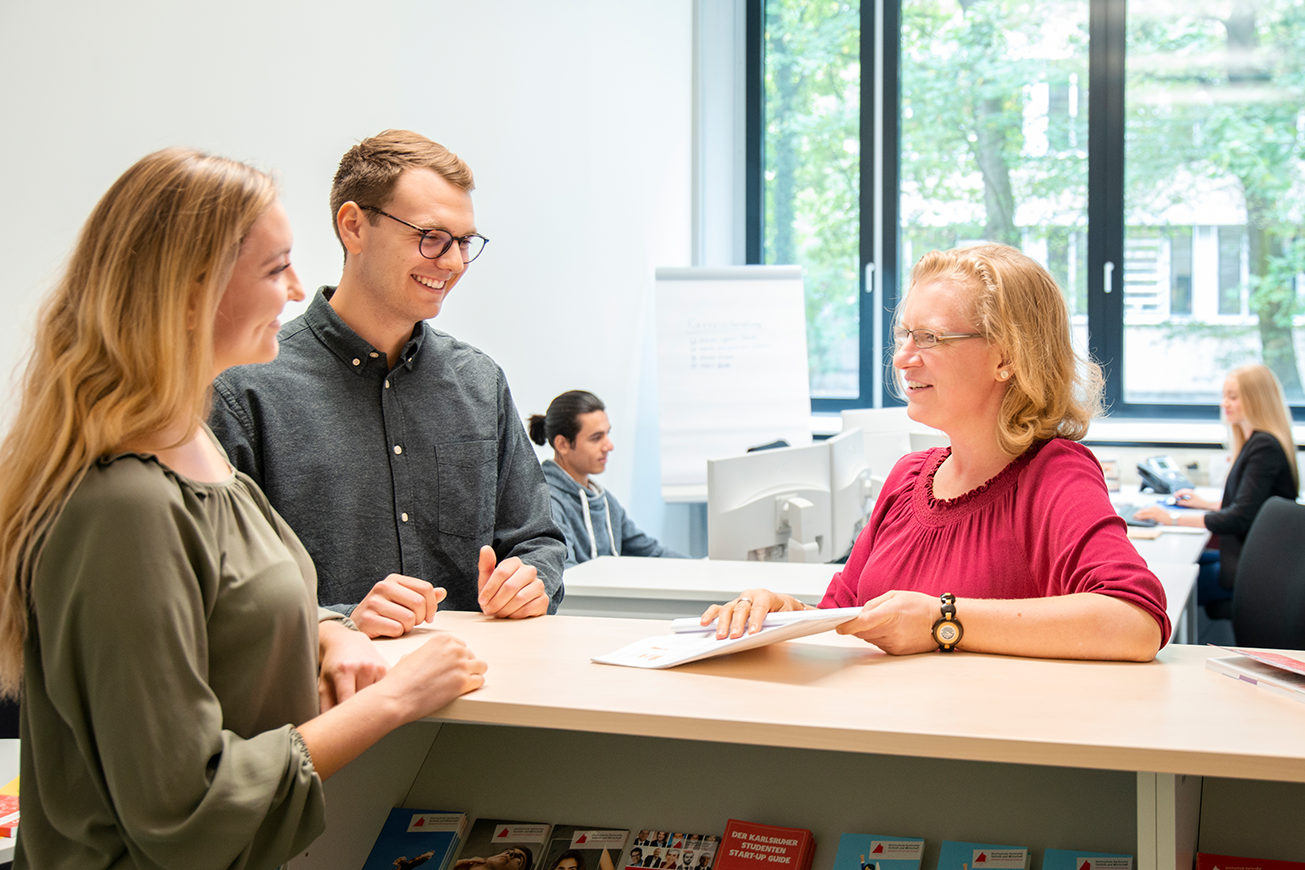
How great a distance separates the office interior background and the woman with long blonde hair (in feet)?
8.30

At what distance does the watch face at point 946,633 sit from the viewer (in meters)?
1.27

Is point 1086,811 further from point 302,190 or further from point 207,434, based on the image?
point 302,190

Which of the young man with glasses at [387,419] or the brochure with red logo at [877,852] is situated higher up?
the young man with glasses at [387,419]

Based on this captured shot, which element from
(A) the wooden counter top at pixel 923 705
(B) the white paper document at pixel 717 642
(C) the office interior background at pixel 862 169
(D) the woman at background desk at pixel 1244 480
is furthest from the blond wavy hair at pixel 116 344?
(D) the woman at background desk at pixel 1244 480

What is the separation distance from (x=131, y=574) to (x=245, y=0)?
6.56 ft

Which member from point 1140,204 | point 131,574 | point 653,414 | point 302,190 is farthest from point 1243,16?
point 131,574

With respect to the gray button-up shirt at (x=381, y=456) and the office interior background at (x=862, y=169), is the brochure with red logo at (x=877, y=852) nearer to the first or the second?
the gray button-up shirt at (x=381, y=456)

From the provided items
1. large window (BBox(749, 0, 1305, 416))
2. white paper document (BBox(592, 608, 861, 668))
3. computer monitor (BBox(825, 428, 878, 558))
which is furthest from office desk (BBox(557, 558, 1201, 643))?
large window (BBox(749, 0, 1305, 416))

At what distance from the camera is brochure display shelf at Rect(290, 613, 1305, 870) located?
982 millimetres

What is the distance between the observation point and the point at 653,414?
5.80 metres

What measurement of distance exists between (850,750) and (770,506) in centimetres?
242

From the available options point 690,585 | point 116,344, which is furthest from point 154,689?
point 690,585

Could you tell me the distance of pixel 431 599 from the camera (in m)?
1.45

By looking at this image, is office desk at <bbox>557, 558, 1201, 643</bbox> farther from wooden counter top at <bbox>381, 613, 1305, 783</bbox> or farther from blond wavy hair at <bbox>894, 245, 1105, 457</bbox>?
wooden counter top at <bbox>381, 613, 1305, 783</bbox>
